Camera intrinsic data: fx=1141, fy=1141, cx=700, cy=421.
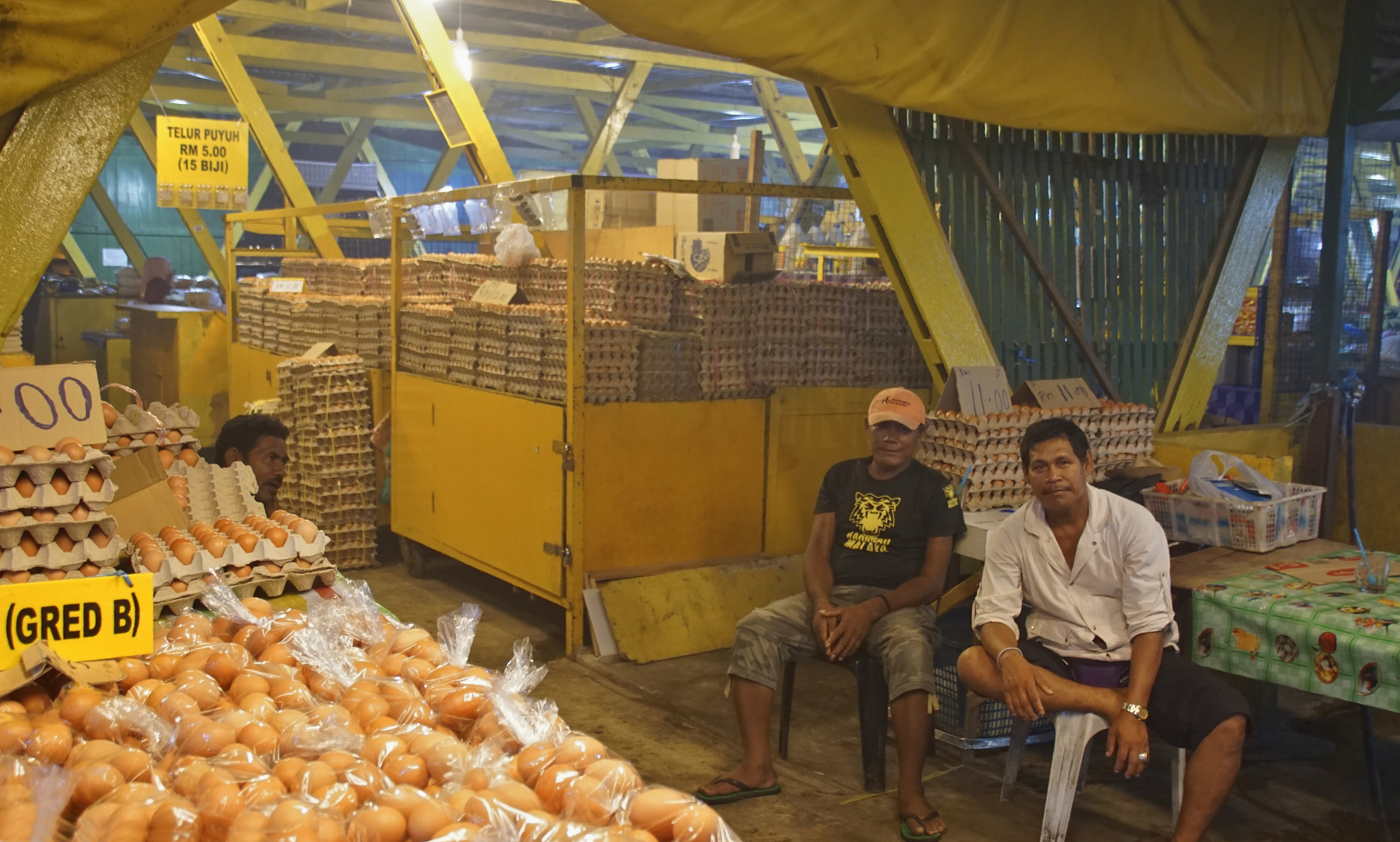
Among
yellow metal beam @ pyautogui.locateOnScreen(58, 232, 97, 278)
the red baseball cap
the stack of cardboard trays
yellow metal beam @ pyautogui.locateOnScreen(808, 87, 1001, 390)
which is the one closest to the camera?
the red baseball cap

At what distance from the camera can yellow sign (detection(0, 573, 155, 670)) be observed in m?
2.75

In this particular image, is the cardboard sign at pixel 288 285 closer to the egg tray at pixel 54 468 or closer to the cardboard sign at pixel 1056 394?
the cardboard sign at pixel 1056 394

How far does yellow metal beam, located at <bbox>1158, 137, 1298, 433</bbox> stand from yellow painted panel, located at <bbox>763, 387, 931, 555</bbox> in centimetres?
207

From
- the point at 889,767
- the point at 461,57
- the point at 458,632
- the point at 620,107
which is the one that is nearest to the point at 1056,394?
the point at 889,767

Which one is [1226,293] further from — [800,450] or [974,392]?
[800,450]

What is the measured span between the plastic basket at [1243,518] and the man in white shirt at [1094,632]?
88 centimetres

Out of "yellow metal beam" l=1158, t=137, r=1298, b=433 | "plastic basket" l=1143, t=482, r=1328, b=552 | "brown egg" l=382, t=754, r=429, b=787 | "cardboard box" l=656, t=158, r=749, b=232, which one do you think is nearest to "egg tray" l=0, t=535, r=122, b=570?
"brown egg" l=382, t=754, r=429, b=787

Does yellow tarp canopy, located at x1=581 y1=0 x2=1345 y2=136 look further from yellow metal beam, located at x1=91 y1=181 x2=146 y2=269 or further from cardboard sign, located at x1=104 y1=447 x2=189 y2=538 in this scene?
yellow metal beam, located at x1=91 y1=181 x2=146 y2=269

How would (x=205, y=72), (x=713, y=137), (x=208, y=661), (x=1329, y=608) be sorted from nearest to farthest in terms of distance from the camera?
(x=208, y=661) < (x=1329, y=608) < (x=205, y=72) < (x=713, y=137)

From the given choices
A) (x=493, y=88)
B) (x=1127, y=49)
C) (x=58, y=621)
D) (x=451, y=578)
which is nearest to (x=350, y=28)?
(x=493, y=88)

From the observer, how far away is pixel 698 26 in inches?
178

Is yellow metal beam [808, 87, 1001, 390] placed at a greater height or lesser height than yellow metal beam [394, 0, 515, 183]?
lesser

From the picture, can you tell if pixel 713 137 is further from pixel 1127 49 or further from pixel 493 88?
pixel 1127 49

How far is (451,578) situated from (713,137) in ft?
47.3
